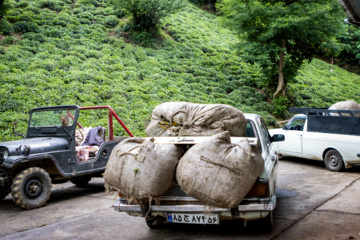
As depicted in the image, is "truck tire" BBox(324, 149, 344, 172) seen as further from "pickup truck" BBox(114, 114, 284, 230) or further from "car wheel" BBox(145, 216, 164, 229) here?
"car wheel" BBox(145, 216, 164, 229)

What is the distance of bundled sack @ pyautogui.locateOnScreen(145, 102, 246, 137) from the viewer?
549cm

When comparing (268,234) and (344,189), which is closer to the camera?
(268,234)

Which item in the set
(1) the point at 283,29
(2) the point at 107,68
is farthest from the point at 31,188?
(1) the point at 283,29

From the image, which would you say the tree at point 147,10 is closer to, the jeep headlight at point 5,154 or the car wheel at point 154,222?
the jeep headlight at point 5,154

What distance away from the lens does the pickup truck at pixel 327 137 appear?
9.38 metres

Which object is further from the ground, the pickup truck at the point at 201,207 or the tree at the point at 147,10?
the tree at the point at 147,10

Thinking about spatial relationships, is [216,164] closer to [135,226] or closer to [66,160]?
[135,226]

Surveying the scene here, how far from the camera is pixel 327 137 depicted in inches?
390

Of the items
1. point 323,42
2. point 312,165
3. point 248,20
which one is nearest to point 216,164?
point 312,165

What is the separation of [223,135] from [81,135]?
5.03 meters

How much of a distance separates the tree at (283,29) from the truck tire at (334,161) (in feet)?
30.5

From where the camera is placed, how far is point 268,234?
4.91 meters

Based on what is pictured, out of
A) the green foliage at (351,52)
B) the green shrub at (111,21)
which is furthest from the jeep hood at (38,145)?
the green foliage at (351,52)

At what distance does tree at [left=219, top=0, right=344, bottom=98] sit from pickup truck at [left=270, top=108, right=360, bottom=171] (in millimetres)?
8362
